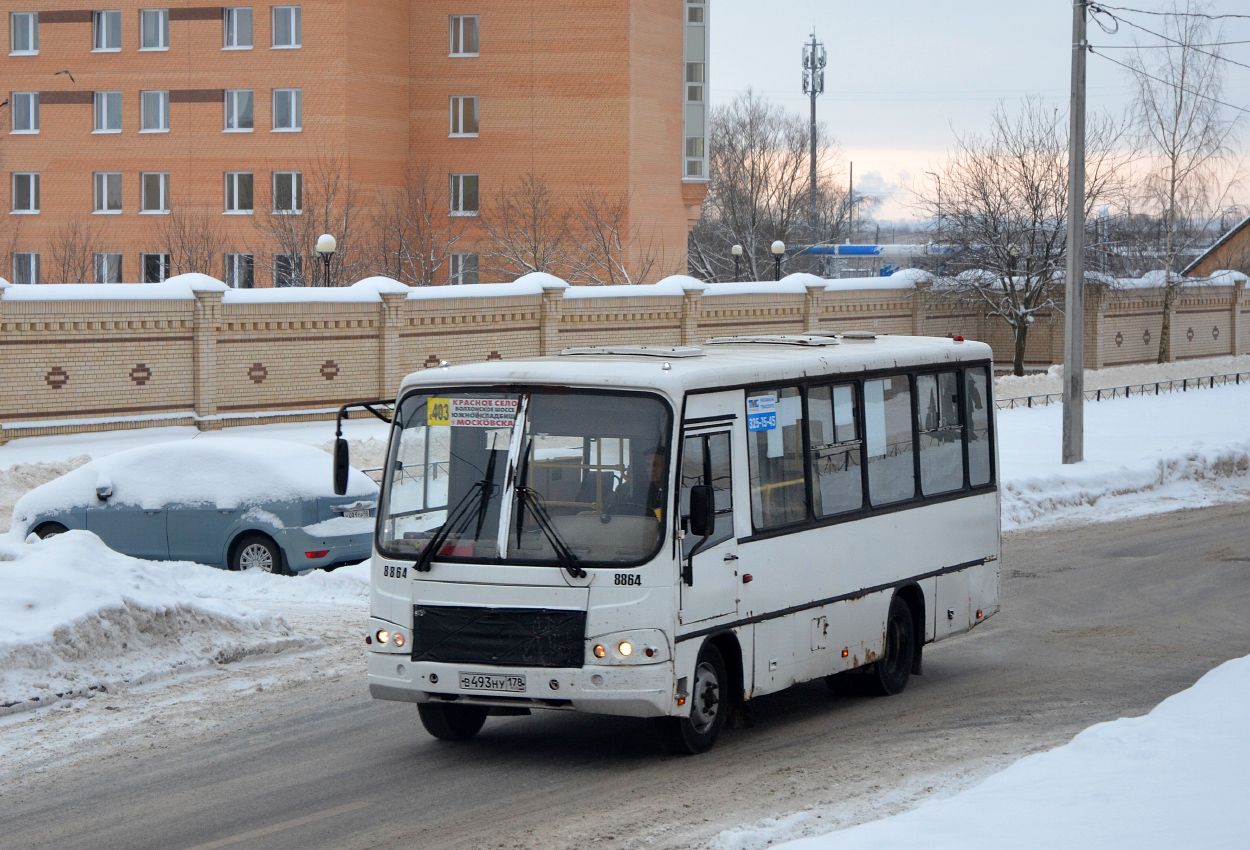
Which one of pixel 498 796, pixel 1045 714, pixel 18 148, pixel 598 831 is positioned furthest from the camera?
pixel 18 148

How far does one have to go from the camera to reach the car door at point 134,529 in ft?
53.6

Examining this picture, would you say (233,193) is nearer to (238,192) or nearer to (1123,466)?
(238,192)

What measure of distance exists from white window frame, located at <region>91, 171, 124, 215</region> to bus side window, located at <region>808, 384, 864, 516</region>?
5503 centimetres

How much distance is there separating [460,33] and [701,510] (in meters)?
54.8

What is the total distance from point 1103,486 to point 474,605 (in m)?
17.6

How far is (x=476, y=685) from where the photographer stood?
9188mm

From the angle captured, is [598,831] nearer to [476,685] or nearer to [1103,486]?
[476,685]

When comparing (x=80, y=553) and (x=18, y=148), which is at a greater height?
(x=18, y=148)

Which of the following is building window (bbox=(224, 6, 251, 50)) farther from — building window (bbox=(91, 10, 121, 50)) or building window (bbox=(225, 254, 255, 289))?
building window (bbox=(225, 254, 255, 289))

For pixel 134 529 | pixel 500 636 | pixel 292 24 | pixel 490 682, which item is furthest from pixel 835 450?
pixel 292 24

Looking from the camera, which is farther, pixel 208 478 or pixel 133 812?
pixel 208 478

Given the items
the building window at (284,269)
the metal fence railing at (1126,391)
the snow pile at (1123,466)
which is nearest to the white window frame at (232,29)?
the building window at (284,269)

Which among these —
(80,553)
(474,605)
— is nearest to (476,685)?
(474,605)

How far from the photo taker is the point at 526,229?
59750mm
